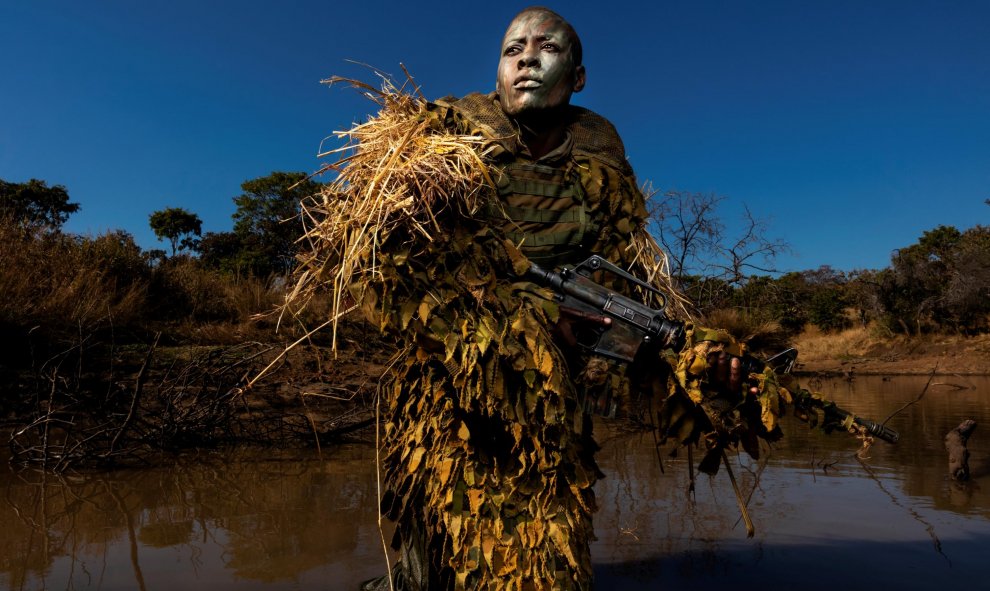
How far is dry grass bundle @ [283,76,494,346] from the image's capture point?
241cm

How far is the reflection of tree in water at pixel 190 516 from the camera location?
3496 millimetres

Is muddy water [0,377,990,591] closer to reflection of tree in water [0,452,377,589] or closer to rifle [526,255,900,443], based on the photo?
reflection of tree in water [0,452,377,589]

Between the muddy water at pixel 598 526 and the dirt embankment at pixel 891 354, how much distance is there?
42.3 feet

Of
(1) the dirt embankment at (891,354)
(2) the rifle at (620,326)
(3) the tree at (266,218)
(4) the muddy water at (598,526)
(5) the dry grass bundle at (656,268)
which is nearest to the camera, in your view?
(2) the rifle at (620,326)

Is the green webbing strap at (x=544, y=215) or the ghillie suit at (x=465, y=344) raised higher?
the green webbing strap at (x=544, y=215)

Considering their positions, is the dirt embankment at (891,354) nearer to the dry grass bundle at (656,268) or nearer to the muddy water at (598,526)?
the muddy water at (598,526)

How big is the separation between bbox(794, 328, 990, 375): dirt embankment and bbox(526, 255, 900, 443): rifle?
15583mm

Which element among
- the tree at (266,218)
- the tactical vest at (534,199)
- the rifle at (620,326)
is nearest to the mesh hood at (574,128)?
the tactical vest at (534,199)

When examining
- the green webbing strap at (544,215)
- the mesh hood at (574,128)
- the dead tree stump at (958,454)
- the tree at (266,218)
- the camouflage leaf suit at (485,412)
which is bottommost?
the dead tree stump at (958,454)

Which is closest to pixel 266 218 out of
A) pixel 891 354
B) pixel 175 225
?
pixel 175 225

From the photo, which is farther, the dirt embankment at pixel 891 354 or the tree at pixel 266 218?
the tree at pixel 266 218

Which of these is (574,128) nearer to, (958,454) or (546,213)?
(546,213)

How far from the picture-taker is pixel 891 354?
66.4ft

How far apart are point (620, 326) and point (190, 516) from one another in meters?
3.34
